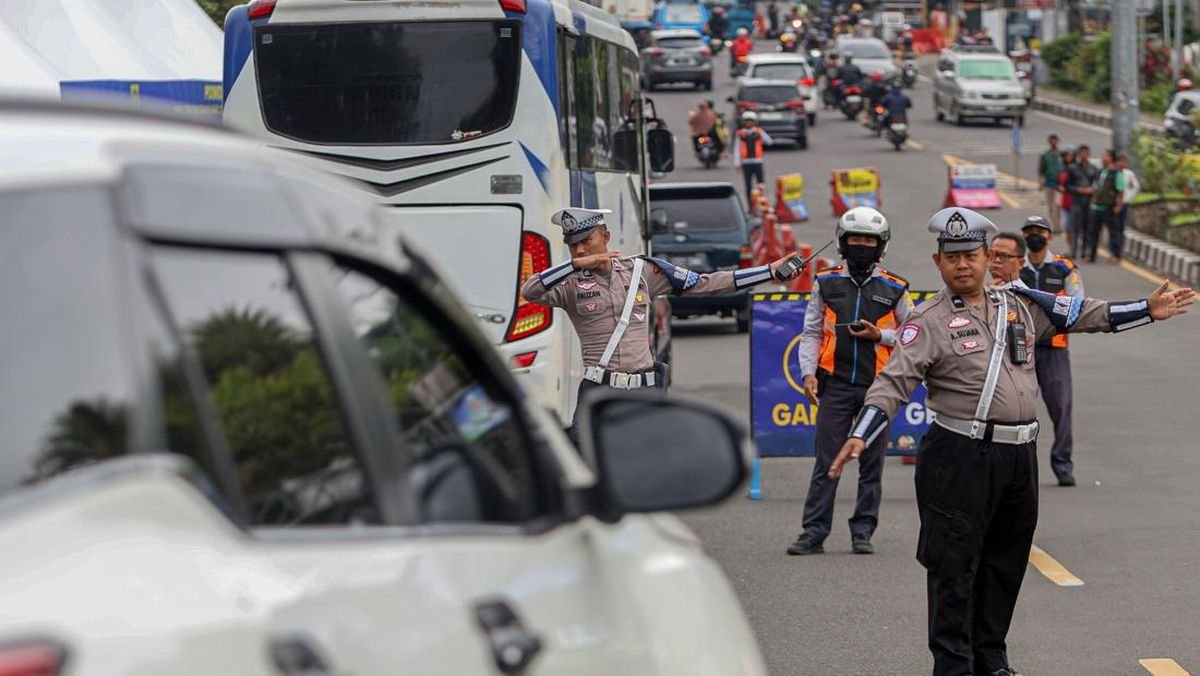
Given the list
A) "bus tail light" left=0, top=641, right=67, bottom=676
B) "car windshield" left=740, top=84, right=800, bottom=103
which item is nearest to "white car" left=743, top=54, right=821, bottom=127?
"car windshield" left=740, top=84, right=800, bottom=103

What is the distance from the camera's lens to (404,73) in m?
13.8

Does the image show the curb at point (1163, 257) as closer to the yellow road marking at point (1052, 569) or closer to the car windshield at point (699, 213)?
the car windshield at point (699, 213)

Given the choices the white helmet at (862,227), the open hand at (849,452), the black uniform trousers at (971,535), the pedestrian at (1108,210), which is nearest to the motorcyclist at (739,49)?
the pedestrian at (1108,210)

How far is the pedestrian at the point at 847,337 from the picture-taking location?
11.4 meters

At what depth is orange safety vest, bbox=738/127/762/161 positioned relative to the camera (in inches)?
1612

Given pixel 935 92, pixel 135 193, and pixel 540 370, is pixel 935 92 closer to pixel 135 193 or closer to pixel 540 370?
pixel 540 370

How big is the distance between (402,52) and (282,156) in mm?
11080

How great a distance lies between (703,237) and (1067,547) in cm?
1489

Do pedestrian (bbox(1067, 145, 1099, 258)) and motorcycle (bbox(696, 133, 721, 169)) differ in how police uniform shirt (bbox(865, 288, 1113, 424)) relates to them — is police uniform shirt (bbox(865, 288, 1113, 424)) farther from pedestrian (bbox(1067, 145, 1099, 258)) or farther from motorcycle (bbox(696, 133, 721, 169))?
motorcycle (bbox(696, 133, 721, 169))

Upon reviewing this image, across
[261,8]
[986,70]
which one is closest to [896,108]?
[986,70]

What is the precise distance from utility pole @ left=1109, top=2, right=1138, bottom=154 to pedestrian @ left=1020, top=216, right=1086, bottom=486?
22.7 m

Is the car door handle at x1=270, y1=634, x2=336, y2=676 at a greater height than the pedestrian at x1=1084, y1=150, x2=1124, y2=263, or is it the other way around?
the car door handle at x1=270, y1=634, x2=336, y2=676

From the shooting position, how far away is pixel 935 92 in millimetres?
62656

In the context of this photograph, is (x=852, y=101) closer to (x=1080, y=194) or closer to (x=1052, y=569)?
(x=1080, y=194)
